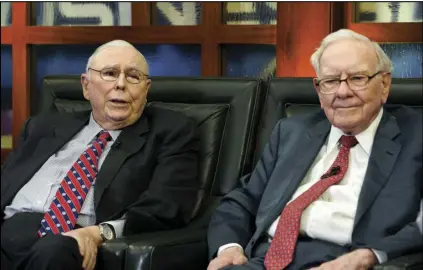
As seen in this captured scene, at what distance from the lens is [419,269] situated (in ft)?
7.32

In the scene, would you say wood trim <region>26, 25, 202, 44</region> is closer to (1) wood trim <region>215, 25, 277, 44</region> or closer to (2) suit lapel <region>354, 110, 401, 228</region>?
(1) wood trim <region>215, 25, 277, 44</region>

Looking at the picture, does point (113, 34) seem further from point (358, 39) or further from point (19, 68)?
point (358, 39)

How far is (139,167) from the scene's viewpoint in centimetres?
305

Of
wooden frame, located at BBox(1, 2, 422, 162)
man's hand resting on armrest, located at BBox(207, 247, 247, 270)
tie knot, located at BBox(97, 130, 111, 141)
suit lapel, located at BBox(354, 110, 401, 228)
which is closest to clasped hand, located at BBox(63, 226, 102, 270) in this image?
man's hand resting on armrest, located at BBox(207, 247, 247, 270)

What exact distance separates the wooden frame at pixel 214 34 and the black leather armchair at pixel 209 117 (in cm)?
64

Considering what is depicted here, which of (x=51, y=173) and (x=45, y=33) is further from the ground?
(x=45, y=33)

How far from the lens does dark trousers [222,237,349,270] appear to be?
2.51 meters

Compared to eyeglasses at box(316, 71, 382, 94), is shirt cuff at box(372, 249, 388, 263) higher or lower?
lower

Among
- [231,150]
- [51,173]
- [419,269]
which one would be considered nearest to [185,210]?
[231,150]

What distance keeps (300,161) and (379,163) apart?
0.95ft

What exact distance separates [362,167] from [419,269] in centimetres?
47

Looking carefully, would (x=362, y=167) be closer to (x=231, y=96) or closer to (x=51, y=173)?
(x=231, y=96)

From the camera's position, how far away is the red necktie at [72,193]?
299cm

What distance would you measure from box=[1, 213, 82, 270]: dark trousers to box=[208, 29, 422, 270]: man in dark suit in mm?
439
